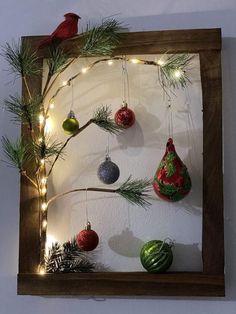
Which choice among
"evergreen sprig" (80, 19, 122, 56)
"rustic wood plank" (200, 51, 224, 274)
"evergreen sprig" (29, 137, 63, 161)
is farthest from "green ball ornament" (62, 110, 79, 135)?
"rustic wood plank" (200, 51, 224, 274)

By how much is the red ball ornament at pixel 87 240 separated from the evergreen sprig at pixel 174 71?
341mm

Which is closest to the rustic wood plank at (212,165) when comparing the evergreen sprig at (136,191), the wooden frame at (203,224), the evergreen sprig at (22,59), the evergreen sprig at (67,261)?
the wooden frame at (203,224)

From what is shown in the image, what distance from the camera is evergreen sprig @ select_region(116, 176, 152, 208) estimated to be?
1012 mm

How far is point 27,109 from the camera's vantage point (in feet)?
3.36

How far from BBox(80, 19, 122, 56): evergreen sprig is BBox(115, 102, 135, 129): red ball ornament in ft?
0.41

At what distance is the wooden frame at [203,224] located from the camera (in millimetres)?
999

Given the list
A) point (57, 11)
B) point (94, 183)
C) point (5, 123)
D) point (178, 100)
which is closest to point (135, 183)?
point (94, 183)

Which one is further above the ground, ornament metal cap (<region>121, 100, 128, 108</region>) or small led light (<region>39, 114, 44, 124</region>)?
ornament metal cap (<region>121, 100, 128, 108</region>)

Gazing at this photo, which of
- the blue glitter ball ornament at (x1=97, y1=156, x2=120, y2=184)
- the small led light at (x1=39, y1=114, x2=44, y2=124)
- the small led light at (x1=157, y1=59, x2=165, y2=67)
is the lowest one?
the blue glitter ball ornament at (x1=97, y1=156, x2=120, y2=184)

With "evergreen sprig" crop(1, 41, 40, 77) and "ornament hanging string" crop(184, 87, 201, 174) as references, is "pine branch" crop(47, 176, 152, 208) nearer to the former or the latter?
"ornament hanging string" crop(184, 87, 201, 174)

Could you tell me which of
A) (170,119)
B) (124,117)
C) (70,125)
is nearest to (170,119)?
(170,119)

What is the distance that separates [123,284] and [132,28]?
54cm

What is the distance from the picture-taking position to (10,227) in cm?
110

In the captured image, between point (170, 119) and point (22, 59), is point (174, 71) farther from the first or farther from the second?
point (22, 59)
